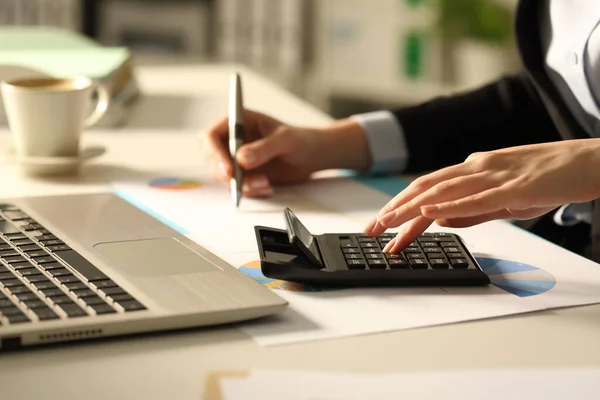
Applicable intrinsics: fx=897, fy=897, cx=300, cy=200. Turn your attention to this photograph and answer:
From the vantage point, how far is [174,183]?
3.65ft

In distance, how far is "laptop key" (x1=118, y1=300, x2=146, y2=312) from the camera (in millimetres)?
638

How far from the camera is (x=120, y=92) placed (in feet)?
4.97

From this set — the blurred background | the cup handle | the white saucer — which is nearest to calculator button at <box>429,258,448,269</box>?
the white saucer

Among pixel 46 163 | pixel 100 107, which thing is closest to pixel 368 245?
pixel 46 163

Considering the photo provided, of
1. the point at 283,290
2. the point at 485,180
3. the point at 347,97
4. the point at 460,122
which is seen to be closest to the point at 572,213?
the point at 460,122

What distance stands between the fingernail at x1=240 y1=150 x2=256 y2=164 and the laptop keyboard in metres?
0.32

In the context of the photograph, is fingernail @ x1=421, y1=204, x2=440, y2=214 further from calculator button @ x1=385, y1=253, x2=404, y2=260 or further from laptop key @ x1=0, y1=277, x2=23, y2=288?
laptop key @ x1=0, y1=277, x2=23, y2=288

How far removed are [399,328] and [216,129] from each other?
56 centimetres

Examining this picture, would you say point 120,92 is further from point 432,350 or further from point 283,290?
point 432,350

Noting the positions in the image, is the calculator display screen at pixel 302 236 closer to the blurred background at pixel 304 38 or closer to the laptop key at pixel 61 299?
the laptop key at pixel 61 299

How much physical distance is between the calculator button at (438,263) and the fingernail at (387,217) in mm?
54

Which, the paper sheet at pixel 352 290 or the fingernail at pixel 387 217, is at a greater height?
the fingernail at pixel 387 217

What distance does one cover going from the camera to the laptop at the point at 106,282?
24.3 inches

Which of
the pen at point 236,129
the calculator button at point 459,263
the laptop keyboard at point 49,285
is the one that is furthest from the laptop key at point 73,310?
the pen at point 236,129
